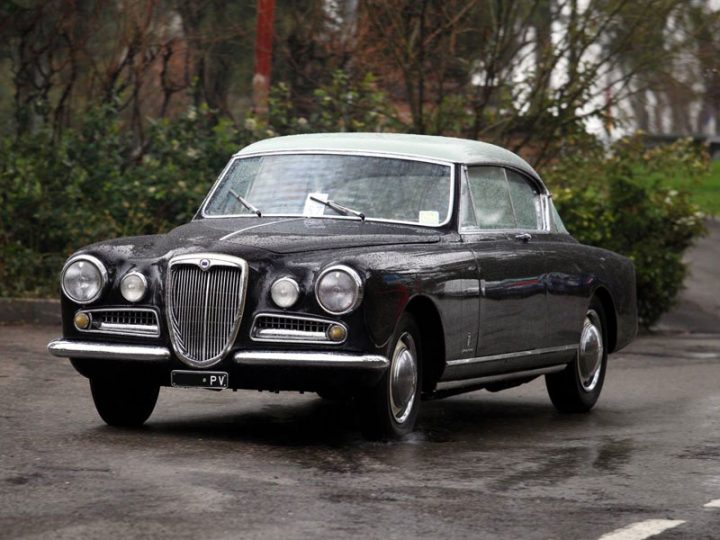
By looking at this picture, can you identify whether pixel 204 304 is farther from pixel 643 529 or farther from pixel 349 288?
pixel 643 529

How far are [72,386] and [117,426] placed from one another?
2.01m

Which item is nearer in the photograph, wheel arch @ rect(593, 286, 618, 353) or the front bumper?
the front bumper

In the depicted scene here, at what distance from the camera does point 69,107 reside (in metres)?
17.8

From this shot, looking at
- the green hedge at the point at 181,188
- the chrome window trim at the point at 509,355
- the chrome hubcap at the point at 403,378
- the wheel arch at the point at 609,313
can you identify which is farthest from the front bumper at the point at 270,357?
the green hedge at the point at 181,188

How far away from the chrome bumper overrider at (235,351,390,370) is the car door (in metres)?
1.34

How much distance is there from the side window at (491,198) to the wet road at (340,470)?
118 cm

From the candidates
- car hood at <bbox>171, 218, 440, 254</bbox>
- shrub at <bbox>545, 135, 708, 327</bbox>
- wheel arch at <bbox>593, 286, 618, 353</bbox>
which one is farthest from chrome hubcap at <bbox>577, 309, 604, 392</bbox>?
shrub at <bbox>545, 135, 708, 327</bbox>

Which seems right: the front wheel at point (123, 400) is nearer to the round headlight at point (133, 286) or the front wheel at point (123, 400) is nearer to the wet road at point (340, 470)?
the wet road at point (340, 470)

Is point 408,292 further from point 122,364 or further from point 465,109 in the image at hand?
point 465,109

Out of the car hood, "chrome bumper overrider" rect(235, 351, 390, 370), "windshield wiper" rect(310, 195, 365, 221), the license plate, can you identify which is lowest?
the license plate

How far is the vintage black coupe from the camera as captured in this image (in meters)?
8.02

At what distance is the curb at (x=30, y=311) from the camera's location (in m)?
14.9

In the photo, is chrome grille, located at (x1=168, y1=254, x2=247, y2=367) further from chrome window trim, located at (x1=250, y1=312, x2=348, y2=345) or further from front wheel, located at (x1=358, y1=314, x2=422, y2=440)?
front wheel, located at (x1=358, y1=314, x2=422, y2=440)

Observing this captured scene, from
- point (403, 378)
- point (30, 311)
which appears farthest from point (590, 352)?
point (30, 311)
